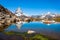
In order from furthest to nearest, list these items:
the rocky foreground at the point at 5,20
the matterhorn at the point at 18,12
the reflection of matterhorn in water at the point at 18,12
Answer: the matterhorn at the point at 18,12 → the reflection of matterhorn in water at the point at 18,12 → the rocky foreground at the point at 5,20

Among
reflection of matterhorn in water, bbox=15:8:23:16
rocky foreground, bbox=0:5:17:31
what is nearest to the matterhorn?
reflection of matterhorn in water, bbox=15:8:23:16

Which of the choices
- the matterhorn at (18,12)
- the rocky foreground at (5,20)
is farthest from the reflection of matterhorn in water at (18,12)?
the rocky foreground at (5,20)

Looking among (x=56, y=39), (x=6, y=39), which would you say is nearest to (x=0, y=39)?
(x=6, y=39)

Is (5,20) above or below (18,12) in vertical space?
below

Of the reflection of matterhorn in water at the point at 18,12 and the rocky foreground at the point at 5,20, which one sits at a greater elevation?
the reflection of matterhorn in water at the point at 18,12

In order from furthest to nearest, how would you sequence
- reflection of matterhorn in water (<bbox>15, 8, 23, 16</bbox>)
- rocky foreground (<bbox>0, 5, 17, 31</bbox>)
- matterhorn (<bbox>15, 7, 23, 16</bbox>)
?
matterhorn (<bbox>15, 7, 23, 16</bbox>)
reflection of matterhorn in water (<bbox>15, 8, 23, 16</bbox>)
rocky foreground (<bbox>0, 5, 17, 31</bbox>)

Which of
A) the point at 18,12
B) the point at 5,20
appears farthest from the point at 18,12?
the point at 5,20

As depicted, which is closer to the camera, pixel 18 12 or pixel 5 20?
pixel 5 20

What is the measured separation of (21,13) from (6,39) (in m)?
150

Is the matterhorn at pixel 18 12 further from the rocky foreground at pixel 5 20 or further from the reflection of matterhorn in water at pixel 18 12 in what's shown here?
the rocky foreground at pixel 5 20

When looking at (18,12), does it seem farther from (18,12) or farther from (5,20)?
(5,20)

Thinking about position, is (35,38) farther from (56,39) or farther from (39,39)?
(56,39)

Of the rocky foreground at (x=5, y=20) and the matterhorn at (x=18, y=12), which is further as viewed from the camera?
the matterhorn at (x=18, y=12)

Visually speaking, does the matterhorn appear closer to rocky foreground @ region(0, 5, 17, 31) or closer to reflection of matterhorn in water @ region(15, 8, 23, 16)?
reflection of matterhorn in water @ region(15, 8, 23, 16)
